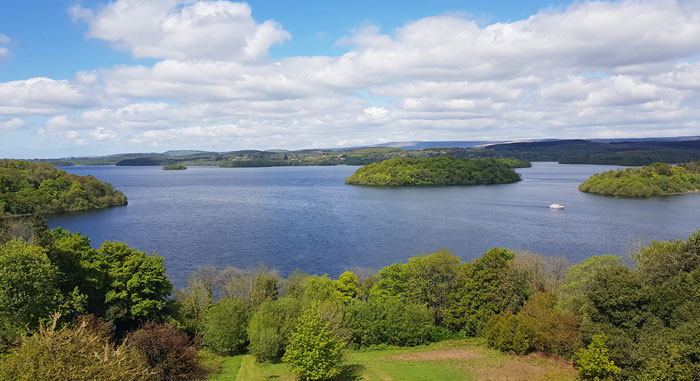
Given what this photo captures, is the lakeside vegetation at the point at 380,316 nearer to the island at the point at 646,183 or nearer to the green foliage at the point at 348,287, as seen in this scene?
the green foliage at the point at 348,287

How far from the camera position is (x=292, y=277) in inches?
1594

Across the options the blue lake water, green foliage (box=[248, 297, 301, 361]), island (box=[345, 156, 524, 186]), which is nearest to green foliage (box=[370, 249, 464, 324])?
green foliage (box=[248, 297, 301, 361])

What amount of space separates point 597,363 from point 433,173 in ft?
468

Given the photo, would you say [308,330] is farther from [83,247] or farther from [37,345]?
[83,247]

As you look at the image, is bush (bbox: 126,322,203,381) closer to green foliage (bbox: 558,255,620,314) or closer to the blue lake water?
the blue lake water

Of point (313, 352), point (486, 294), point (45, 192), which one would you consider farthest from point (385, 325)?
point (45, 192)

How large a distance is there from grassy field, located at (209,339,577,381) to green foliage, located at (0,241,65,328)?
11.4m

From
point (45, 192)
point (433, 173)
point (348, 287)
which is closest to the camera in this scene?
point (348, 287)

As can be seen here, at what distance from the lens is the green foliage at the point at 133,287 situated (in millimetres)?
31781

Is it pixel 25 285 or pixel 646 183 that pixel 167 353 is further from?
pixel 646 183

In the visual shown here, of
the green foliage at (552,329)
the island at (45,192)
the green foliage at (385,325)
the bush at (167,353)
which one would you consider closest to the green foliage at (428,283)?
the green foliage at (385,325)

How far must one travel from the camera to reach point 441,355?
29125 millimetres

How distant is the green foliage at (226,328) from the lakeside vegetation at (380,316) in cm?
9

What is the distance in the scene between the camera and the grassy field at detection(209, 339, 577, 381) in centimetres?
2534
